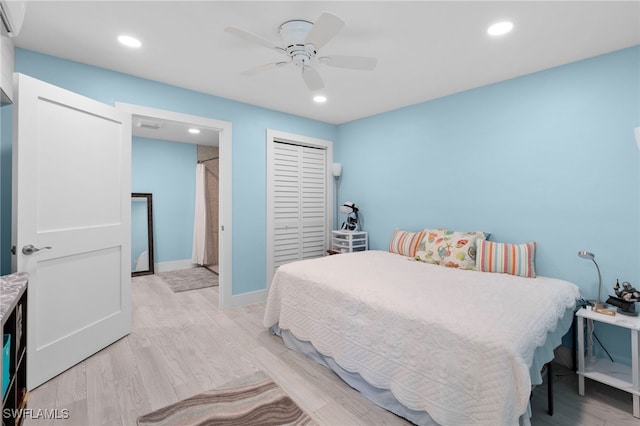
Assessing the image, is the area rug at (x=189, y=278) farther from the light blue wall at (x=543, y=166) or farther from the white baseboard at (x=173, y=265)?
the light blue wall at (x=543, y=166)

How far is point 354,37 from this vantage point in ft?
6.82

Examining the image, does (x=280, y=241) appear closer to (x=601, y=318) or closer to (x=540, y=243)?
(x=540, y=243)

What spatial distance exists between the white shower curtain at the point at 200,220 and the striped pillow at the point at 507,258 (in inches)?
177

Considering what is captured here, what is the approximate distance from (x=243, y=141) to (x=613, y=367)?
3.82 meters

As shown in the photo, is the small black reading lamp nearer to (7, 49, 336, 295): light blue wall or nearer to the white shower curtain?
(7, 49, 336, 295): light blue wall

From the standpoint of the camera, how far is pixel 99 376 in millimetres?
2109

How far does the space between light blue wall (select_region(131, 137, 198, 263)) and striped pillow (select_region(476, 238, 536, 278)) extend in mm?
4866

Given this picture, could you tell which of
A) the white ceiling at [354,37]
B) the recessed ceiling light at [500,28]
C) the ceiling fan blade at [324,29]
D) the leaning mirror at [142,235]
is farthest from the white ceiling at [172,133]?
the recessed ceiling light at [500,28]

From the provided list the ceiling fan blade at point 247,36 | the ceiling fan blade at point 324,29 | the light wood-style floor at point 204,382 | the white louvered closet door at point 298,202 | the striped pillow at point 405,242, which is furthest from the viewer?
the white louvered closet door at point 298,202

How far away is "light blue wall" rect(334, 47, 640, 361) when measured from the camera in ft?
7.20

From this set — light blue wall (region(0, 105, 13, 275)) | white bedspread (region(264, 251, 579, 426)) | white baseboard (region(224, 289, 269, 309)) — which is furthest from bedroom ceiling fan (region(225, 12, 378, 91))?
white baseboard (region(224, 289, 269, 309))

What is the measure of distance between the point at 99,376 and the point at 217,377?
836mm

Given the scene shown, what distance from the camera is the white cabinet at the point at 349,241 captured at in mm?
3977

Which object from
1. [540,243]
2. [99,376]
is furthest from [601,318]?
[99,376]
